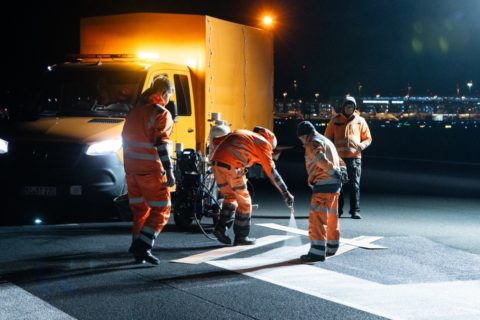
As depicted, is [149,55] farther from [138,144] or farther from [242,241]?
[138,144]

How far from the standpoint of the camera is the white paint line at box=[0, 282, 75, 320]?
6.17 m

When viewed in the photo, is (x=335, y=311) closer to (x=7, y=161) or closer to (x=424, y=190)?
(x=7, y=161)

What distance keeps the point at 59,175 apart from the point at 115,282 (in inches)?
141

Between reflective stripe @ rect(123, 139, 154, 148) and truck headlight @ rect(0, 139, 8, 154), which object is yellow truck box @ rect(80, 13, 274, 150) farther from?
reflective stripe @ rect(123, 139, 154, 148)

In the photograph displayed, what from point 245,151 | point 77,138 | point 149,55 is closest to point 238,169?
point 245,151

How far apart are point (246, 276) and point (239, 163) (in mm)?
1994

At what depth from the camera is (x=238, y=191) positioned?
941 centimetres

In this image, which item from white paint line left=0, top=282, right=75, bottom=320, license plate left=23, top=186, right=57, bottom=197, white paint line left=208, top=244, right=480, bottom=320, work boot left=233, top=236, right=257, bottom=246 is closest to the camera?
white paint line left=0, top=282, right=75, bottom=320

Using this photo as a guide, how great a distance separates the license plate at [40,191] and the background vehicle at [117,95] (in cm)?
1

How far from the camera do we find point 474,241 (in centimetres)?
1016

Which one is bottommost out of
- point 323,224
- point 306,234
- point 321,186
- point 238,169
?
point 306,234

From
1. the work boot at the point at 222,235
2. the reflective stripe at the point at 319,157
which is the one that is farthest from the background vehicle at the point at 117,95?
the reflective stripe at the point at 319,157

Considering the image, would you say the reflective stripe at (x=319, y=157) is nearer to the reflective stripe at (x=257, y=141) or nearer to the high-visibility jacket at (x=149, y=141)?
the reflective stripe at (x=257, y=141)

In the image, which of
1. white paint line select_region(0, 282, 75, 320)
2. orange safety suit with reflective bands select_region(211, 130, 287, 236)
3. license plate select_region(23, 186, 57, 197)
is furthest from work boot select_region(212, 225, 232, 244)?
white paint line select_region(0, 282, 75, 320)
